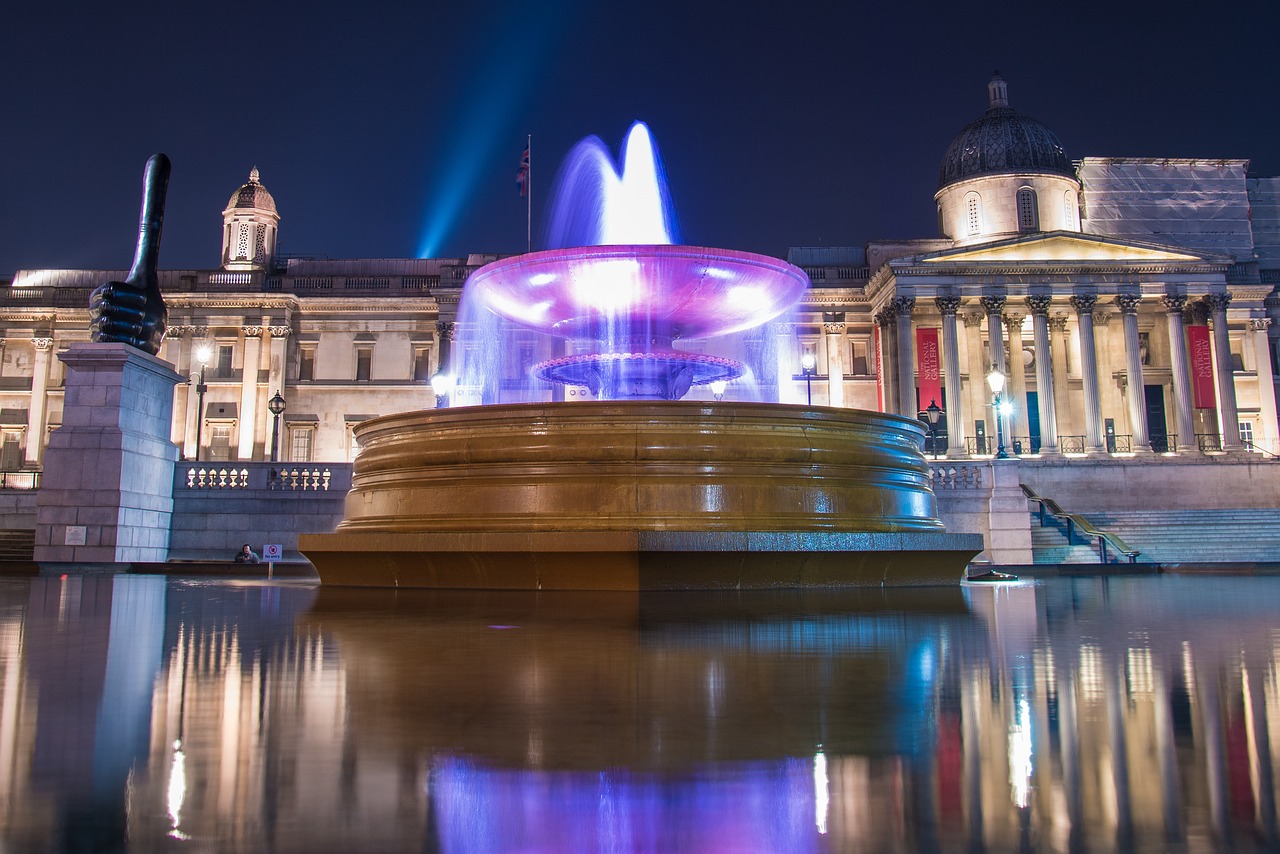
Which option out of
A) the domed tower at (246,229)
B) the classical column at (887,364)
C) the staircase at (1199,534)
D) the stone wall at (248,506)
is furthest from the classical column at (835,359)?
the stone wall at (248,506)

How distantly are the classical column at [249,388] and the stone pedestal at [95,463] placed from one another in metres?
30.8

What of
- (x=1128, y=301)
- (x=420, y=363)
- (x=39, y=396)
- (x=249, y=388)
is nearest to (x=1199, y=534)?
(x=1128, y=301)

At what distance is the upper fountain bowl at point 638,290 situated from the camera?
12.6m

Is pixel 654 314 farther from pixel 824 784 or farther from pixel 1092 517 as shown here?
pixel 1092 517

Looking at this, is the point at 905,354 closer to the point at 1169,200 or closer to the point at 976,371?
the point at 976,371

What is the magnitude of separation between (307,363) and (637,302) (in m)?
39.2

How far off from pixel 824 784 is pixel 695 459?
20.3 ft

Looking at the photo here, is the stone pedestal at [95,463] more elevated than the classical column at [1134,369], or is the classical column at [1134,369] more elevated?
the classical column at [1134,369]

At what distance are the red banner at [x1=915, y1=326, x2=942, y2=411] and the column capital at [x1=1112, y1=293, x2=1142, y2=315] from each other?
808 centimetres

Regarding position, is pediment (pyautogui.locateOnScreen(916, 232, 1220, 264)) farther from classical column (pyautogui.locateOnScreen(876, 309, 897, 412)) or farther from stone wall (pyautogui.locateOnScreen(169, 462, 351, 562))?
stone wall (pyautogui.locateOnScreen(169, 462, 351, 562))

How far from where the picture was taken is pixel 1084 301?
4172 cm

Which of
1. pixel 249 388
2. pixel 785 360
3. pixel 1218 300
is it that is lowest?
pixel 249 388

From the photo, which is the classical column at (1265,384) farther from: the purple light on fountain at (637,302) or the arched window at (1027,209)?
the purple light on fountain at (637,302)

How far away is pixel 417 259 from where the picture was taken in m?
53.3
